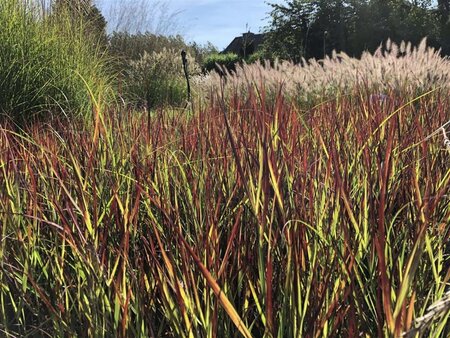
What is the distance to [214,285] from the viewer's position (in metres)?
0.91

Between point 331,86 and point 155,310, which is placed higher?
point 331,86

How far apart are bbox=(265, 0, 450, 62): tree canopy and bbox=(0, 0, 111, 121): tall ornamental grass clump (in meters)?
16.4

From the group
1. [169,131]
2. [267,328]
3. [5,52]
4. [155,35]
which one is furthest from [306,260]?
[155,35]

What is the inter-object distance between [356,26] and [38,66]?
19.6 meters

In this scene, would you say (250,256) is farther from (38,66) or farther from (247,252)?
(38,66)

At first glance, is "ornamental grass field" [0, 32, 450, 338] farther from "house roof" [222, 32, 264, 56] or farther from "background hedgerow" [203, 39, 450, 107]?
"house roof" [222, 32, 264, 56]

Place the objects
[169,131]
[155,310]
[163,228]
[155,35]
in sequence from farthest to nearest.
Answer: [155,35]
[169,131]
[163,228]
[155,310]

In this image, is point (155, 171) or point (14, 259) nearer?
point (14, 259)

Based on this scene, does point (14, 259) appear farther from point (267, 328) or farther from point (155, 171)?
point (267, 328)

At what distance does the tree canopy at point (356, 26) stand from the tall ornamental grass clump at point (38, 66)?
53.9 feet

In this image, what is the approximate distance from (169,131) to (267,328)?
4.90 ft

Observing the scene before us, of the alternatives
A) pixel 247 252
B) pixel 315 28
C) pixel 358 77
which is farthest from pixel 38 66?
pixel 315 28

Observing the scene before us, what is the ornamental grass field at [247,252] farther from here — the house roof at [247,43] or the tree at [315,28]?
the tree at [315,28]

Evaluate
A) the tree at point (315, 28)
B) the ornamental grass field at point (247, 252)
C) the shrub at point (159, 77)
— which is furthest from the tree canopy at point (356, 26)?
the ornamental grass field at point (247, 252)
